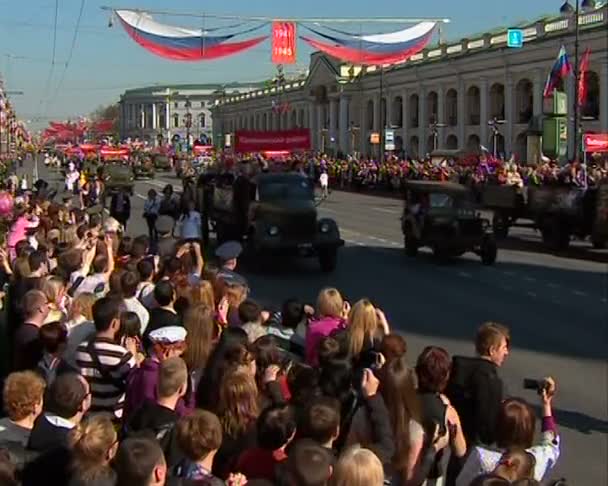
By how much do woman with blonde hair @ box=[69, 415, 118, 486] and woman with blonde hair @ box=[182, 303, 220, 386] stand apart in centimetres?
192

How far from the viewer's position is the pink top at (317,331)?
7.93 metres

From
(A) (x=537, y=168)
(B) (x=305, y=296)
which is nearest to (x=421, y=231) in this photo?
(B) (x=305, y=296)

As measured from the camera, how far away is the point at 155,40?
2544cm

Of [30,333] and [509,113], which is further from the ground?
[509,113]

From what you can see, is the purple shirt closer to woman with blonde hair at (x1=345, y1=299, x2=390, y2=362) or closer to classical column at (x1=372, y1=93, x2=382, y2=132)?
woman with blonde hair at (x1=345, y1=299, x2=390, y2=362)

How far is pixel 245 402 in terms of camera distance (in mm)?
5961

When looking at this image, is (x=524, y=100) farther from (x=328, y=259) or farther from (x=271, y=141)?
(x=328, y=259)

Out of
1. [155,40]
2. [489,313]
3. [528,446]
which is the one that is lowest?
[489,313]

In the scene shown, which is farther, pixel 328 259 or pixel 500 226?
pixel 500 226

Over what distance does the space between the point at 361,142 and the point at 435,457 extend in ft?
286

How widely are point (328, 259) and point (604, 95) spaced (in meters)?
37.7

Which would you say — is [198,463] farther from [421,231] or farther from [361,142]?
[361,142]

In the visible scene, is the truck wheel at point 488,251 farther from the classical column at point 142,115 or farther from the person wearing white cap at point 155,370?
the classical column at point 142,115

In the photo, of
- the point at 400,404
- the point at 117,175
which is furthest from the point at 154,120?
the point at 400,404
